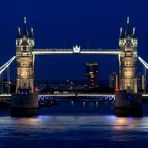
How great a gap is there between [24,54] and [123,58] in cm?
1118

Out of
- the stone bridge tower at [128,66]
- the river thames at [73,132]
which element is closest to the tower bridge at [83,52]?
the stone bridge tower at [128,66]

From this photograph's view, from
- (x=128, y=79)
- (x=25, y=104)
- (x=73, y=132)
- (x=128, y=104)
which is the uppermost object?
(x=128, y=79)

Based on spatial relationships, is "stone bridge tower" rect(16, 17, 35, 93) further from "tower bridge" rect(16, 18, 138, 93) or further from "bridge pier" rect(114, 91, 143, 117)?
"bridge pier" rect(114, 91, 143, 117)

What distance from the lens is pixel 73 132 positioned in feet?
395

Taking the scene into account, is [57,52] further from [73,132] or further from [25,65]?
[73,132]

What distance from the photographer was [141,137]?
11431 cm

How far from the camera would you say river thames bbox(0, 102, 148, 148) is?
352 feet

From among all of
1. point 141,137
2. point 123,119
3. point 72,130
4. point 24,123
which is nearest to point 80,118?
point 123,119

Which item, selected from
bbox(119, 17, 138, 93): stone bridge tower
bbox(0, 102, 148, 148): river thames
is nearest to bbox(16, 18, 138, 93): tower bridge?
bbox(119, 17, 138, 93): stone bridge tower

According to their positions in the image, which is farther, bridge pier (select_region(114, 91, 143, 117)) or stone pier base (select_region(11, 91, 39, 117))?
stone pier base (select_region(11, 91, 39, 117))

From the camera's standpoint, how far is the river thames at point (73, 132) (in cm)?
10744

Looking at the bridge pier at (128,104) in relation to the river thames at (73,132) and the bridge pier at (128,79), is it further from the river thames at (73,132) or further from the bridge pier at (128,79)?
the river thames at (73,132)

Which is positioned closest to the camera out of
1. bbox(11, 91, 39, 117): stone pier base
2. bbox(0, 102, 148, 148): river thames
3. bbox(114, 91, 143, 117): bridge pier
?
bbox(0, 102, 148, 148): river thames

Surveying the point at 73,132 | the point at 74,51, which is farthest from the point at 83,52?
the point at 73,132
